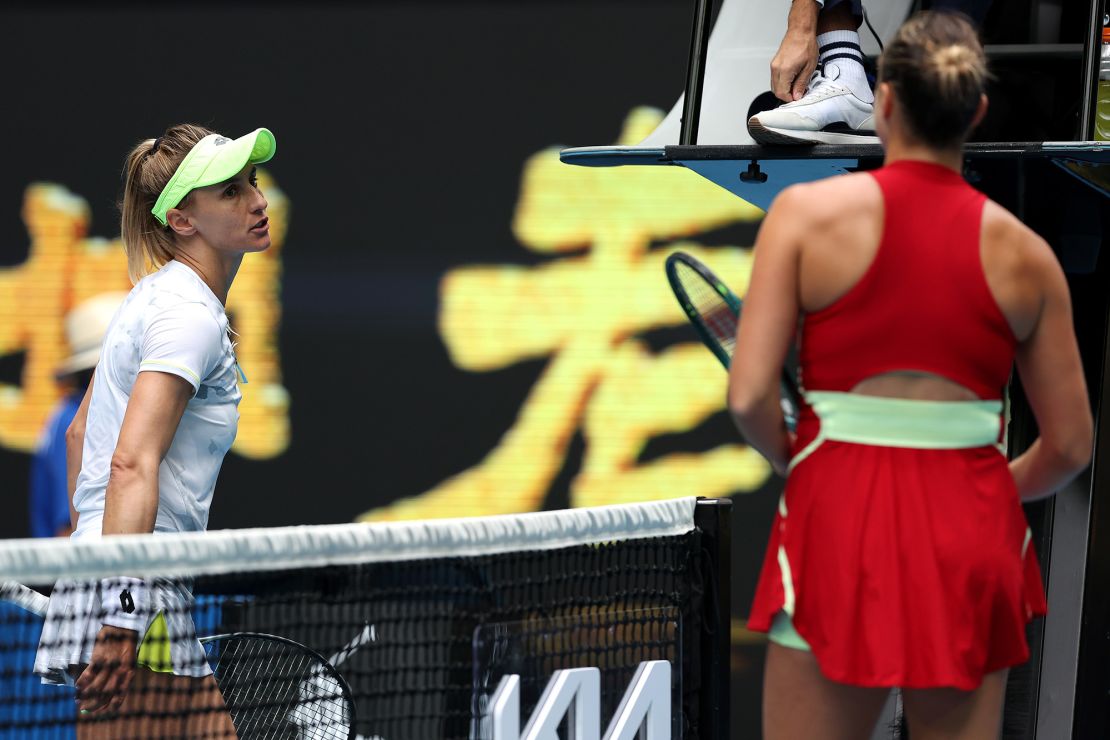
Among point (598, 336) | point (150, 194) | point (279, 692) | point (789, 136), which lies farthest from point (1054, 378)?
point (598, 336)

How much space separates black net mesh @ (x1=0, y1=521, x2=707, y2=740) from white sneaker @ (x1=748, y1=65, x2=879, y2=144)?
93 cm

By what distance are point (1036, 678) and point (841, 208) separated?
208 cm

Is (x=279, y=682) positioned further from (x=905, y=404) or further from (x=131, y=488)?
(x=905, y=404)

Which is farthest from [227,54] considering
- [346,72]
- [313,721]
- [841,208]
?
[841,208]

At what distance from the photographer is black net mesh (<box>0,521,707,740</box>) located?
2240 millimetres

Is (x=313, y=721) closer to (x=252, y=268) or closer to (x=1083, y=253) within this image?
(x=1083, y=253)

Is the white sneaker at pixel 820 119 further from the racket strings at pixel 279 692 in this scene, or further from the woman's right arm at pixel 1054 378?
the racket strings at pixel 279 692

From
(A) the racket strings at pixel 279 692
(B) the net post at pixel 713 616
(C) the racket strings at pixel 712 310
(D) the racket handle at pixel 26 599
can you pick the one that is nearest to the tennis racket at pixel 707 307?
(C) the racket strings at pixel 712 310

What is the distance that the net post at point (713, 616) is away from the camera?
2.62 m

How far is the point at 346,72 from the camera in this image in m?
6.89

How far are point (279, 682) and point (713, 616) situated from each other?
79 centimetres

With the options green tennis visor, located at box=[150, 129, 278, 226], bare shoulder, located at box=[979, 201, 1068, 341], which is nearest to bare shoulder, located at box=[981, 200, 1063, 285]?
bare shoulder, located at box=[979, 201, 1068, 341]

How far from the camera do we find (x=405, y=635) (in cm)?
232

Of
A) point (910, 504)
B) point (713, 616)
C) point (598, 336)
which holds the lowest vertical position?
point (598, 336)
